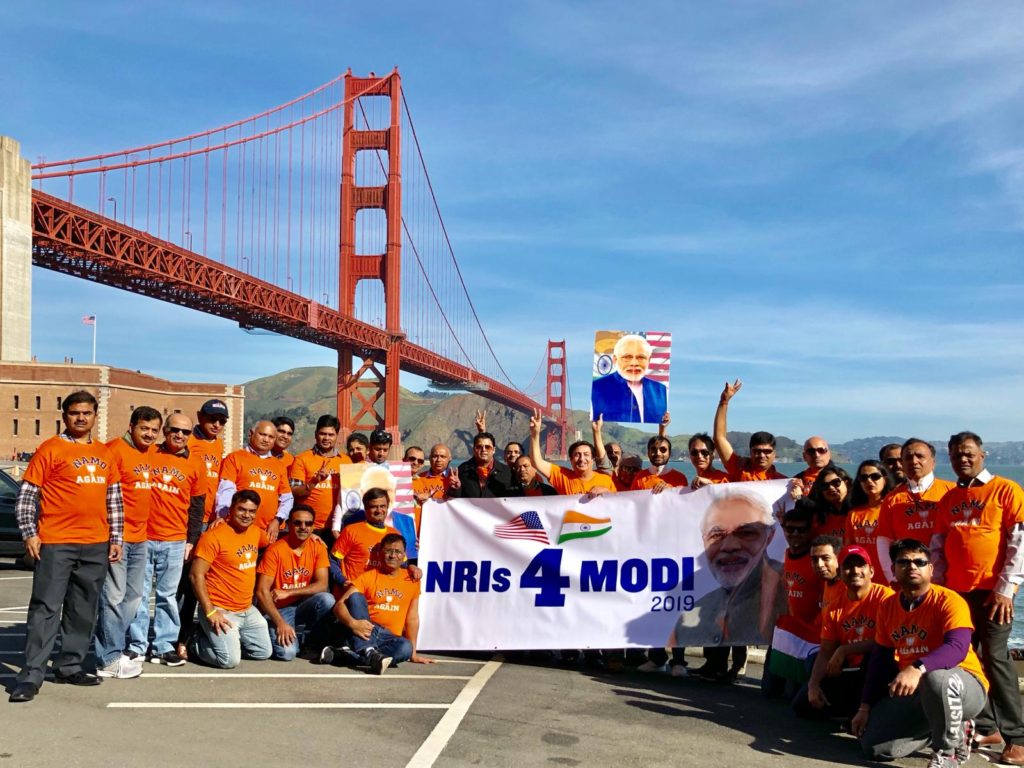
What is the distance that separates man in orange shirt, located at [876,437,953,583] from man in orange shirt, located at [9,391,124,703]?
16.1ft

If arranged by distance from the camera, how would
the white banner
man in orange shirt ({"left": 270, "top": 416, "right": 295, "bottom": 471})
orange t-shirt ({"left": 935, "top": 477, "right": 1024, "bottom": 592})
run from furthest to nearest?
man in orange shirt ({"left": 270, "top": 416, "right": 295, "bottom": 471}), the white banner, orange t-shirt ({"left": 935, "top": 477, "right": 1024, "bottom": 592})

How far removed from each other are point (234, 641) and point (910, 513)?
14.9ft

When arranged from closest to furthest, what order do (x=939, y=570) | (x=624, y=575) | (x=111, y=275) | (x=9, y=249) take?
1. (x=939, y=570)
2. (x=624, y=575)
3. (x=9, y=249)
4. (x=111, y=275)

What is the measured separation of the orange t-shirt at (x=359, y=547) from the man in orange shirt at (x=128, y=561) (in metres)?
1.44

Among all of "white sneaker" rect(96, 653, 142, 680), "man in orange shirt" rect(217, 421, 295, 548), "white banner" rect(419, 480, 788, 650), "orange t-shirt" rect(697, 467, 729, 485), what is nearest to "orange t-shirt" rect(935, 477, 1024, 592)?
"white banner" rect(419, 480, 788, 650)

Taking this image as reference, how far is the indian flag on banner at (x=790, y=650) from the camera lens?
5.94m

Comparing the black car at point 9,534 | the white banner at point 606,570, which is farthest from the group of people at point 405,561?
the black car at point 9,534

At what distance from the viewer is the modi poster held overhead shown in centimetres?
760

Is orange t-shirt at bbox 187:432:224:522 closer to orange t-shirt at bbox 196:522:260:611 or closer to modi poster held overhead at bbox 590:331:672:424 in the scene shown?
orange t-shirt at bbox 196:522:260:611

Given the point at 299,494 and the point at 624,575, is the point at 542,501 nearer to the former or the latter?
the point at 624,575

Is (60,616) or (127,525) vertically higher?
(127,525)

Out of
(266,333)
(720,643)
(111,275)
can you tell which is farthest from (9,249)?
(720,643)

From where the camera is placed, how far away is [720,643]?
22.2 feet

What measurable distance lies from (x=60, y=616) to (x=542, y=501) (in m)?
3.40
